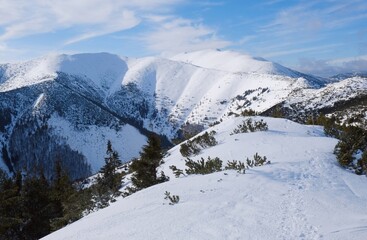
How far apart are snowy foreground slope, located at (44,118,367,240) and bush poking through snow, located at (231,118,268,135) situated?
7.62 m

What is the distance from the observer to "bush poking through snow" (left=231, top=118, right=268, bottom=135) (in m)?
22.4

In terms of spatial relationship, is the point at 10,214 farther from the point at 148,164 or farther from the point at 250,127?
the point at 250,127

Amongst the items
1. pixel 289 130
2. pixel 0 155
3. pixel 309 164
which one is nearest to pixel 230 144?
pixel 289 130

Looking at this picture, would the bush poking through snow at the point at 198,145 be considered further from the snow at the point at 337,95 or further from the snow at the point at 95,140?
the snow at the point at 95,140

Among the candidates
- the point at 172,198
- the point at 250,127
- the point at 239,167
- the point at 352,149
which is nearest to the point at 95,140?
the point at 250,127

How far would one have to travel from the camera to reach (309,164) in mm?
13156

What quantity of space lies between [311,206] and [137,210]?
4.83 metres

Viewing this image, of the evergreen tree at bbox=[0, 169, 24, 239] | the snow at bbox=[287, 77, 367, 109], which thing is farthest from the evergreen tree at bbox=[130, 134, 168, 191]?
the snow at bbox=[287, 77, 367, 109]

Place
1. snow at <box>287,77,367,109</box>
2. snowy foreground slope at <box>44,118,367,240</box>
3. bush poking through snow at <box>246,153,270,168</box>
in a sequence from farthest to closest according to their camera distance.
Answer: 1. snow at <box>287,77,367,109</box>
2. bush poking through snow at <box>246,153,270,168</box>
3. snowy foreground slope at <box>44,118,367,240</box>

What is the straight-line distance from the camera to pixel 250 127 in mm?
22891

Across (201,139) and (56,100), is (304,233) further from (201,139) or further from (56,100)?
(56,100)

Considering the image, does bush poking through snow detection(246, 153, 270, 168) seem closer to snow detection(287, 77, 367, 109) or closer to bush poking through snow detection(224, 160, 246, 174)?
bush poking through snow detection(224, 160, 246, 174)

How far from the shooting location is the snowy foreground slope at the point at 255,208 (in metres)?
7.97

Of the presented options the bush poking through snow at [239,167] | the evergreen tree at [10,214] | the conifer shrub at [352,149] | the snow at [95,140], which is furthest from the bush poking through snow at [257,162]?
the snow at [95,140]
